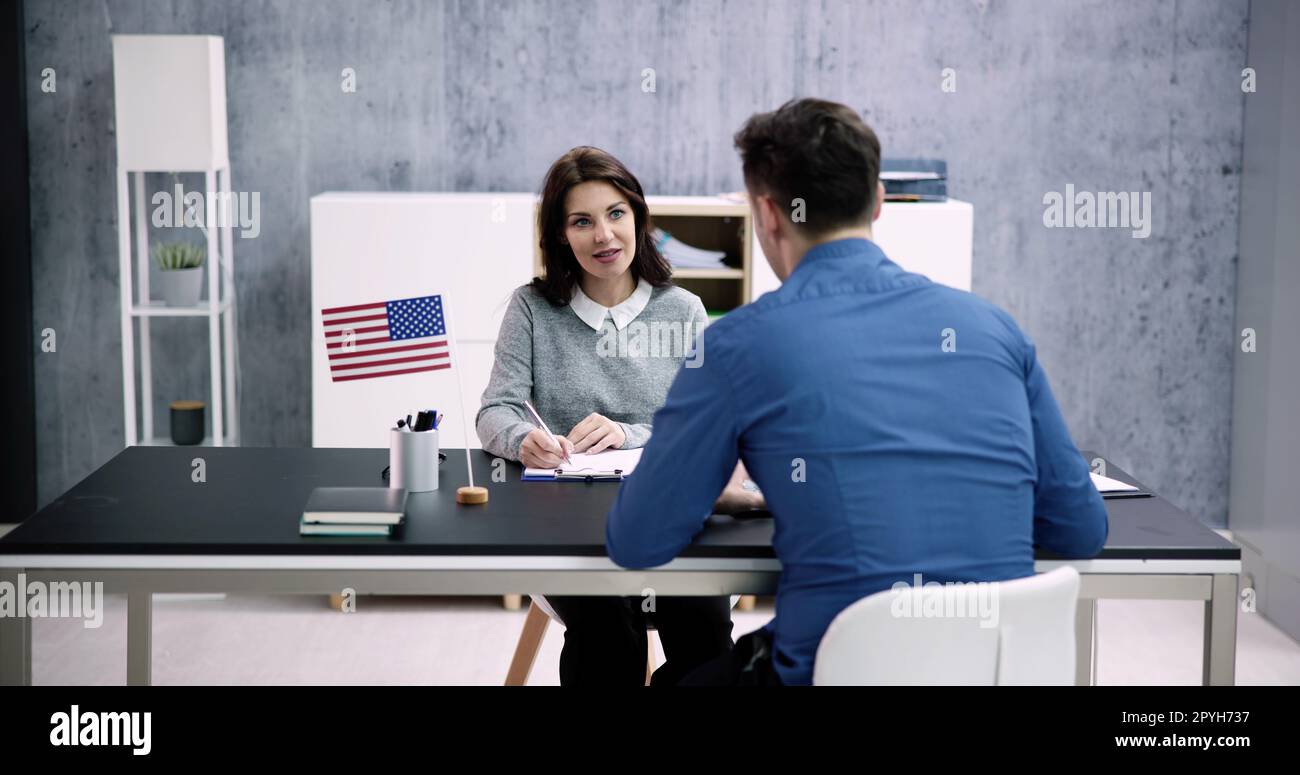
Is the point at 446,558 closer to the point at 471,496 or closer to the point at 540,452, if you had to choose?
the point at 471,496

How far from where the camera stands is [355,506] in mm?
2299

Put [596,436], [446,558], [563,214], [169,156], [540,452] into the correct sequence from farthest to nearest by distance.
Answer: [169,156] < [563,214] < [596,436] < [540,452] < [446,558]

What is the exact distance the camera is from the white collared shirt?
3229 mm

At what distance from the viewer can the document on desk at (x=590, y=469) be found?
2.64 m

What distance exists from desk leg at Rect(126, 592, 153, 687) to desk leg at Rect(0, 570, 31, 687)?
1.52 feet

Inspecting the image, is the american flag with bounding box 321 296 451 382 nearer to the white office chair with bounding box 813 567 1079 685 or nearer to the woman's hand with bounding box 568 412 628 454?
the woman's hand with bounding box 568 412 628 454

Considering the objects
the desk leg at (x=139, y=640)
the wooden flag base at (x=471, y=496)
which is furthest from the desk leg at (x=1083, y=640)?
the desk leg at (x=139, y=640)

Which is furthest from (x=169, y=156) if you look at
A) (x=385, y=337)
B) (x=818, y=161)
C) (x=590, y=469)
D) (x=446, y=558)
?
(x=818, y=161)

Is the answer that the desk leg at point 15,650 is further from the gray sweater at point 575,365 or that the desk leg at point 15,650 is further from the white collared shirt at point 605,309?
the white collared shirt at point 605,309

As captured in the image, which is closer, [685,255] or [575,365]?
[575,365]

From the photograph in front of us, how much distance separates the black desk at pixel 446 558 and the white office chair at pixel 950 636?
0.95 ft

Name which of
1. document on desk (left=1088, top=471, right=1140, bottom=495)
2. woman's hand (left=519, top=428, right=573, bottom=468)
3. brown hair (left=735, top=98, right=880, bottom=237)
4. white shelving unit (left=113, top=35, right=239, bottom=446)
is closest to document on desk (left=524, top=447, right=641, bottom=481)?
woman's hand (left=519, top=428, right=573, bottom=468)

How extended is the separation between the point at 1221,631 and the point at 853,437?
2.68 feet
